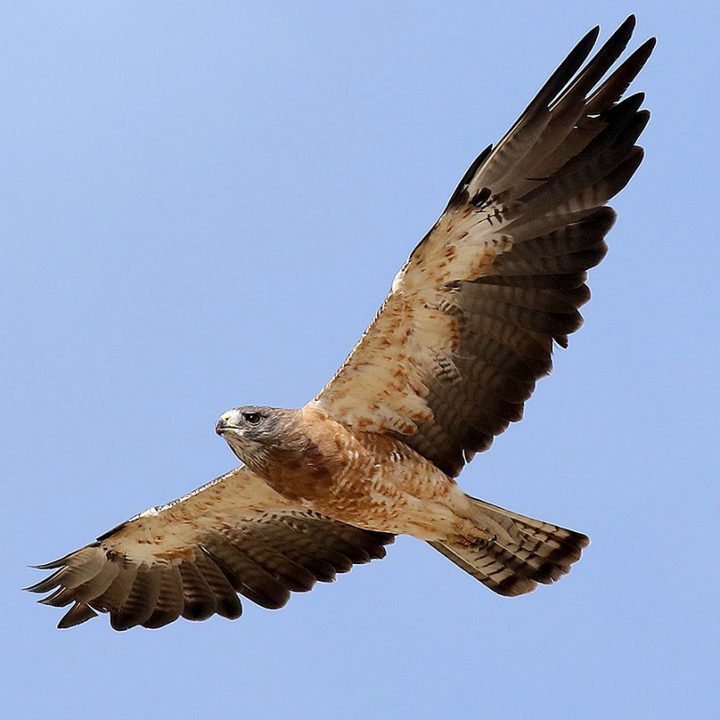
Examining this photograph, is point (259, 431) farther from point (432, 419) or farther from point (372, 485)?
Answer: point (432, 419)

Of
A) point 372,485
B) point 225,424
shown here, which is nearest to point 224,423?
point 225,424

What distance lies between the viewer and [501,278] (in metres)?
13.9

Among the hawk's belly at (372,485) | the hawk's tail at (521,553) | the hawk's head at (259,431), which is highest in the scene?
the hawk's head at (259,431)

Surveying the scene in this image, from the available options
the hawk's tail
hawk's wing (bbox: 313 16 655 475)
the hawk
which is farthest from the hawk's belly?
the hawk's tail

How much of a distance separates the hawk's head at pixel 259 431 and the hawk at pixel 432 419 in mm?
15

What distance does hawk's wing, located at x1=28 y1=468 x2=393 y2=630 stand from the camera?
50.8ft

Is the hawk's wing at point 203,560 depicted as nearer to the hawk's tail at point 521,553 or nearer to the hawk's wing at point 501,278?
the hawk's tail at point 521,553

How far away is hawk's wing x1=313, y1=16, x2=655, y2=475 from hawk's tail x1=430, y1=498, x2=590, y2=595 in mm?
873

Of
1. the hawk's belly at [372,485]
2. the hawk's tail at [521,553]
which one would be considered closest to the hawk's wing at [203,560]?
the hawk's tail at [521,553]

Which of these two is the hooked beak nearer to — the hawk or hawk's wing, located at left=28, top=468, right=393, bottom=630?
the hawk

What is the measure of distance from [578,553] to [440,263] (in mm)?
3258

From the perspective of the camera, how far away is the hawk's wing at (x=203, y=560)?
15.5 meters

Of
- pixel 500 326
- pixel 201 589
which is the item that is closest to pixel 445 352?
pixel 500 326

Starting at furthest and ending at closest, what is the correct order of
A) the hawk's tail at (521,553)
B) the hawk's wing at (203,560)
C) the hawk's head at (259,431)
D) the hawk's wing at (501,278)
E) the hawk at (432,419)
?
the hawk's wing at (203,560)
the hawk's tail at (521,553)
the hawk's head at (259,431)
the hawk at (432,419)
the hawk's wing at (501,278)
